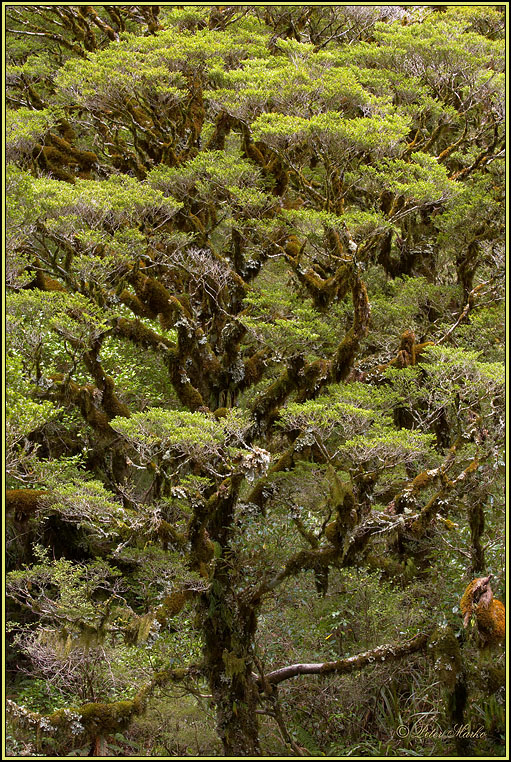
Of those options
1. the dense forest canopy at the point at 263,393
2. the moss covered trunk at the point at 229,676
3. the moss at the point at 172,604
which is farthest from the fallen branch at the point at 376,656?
the moss at the point at 172,604

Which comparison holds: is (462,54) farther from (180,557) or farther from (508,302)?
(180,557)

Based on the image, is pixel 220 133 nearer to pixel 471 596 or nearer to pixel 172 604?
pixel 172 604

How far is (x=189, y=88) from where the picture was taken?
9.48 meters

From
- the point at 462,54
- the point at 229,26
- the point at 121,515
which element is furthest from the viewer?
the point at 229,26

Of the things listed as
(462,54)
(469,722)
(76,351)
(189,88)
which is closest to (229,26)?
(189,88)

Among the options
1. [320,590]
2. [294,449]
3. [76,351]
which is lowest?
[320,590]

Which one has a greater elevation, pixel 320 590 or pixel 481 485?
pixel 481 485

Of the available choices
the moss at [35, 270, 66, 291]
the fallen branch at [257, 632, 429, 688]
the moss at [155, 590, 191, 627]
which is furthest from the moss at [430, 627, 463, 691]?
the moss at [35, 270, 66, 291]

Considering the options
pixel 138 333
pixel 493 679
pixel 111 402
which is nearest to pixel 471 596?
pixel 493 679

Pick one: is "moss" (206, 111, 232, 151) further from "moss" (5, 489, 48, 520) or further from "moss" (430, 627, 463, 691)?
"moss" (430, 627, 463, 691)

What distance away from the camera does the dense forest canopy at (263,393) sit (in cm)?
722

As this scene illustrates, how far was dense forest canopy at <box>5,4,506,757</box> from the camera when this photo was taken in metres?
7.22

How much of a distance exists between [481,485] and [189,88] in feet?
19.8

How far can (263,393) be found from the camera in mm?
A: 8312
